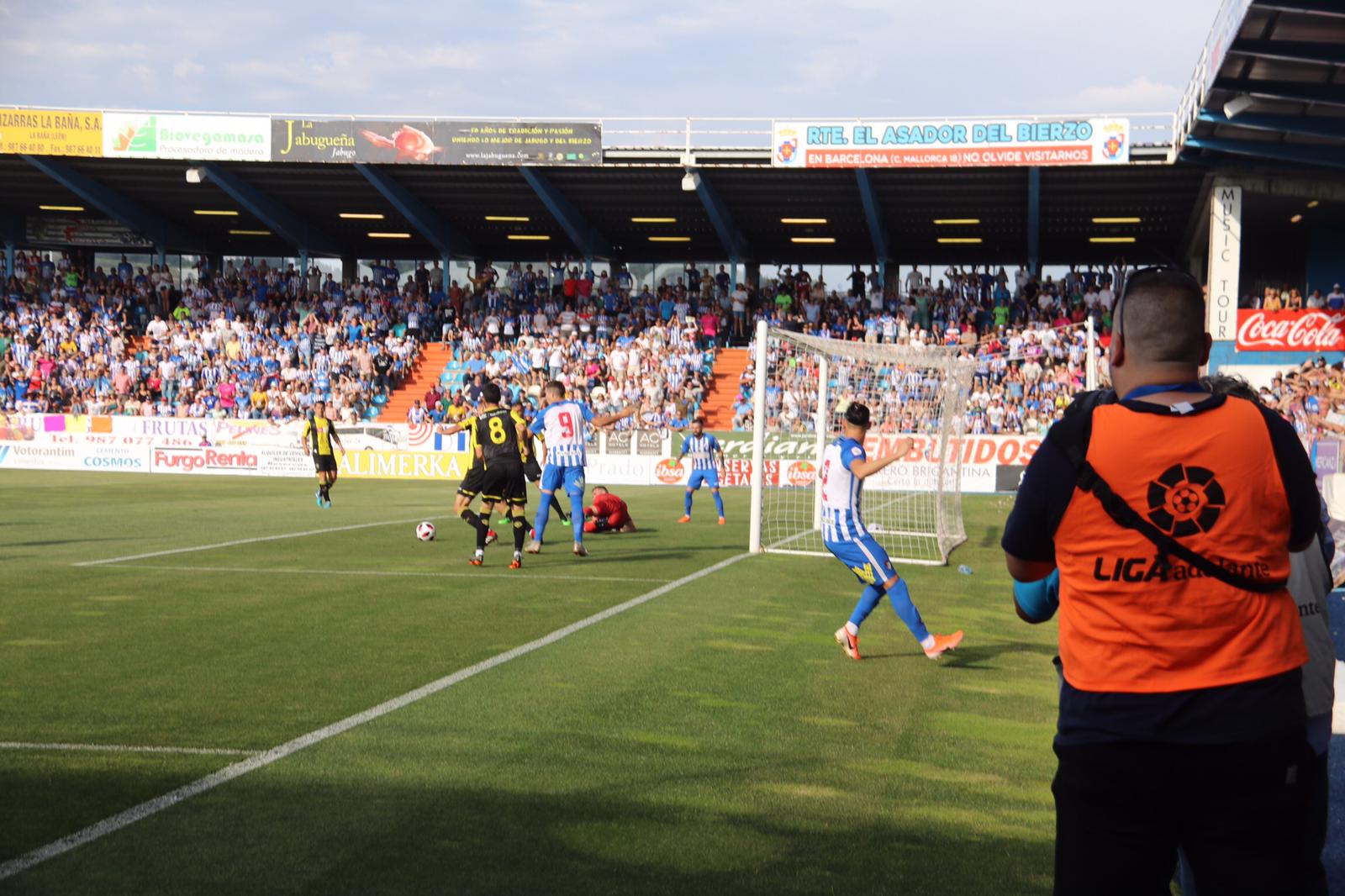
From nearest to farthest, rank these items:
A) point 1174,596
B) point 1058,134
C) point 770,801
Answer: point 1174,596 → point 770,801 → point 1058,134

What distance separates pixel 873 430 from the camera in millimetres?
25125

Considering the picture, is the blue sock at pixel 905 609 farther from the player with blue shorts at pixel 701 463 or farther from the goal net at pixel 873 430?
the player with blue shorts at pixel 701 463

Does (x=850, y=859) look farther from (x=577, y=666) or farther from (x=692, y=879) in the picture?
(x=577, y=666)

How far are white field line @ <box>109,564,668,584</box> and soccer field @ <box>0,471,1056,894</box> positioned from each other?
9cm

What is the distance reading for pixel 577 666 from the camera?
28.0 ft

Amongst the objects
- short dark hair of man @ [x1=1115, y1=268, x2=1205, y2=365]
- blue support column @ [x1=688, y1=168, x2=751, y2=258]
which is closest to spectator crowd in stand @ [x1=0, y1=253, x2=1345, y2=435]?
blue support column @ [x1=688, y1=168, x2=751, y2=258]

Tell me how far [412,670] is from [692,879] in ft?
13.5

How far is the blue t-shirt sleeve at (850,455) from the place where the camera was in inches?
362

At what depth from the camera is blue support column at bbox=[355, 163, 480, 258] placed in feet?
136

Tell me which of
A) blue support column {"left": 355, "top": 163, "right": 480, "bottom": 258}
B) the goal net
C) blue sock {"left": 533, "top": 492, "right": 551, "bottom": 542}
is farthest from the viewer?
blue support column {"left": 355, "top": 163, "right": 480, "bottom": 258}

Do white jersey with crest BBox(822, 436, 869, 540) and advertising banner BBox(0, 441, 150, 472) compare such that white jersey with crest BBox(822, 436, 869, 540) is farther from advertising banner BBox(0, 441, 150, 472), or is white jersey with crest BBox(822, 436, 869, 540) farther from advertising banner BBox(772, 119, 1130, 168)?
advertising banner BBox(0, 441, 150, 472)

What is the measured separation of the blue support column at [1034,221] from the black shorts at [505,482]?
25643mm

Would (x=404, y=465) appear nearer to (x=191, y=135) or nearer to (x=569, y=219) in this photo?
(x=569, y=219)

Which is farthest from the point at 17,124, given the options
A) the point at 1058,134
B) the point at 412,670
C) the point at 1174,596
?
the point at 1174,596
